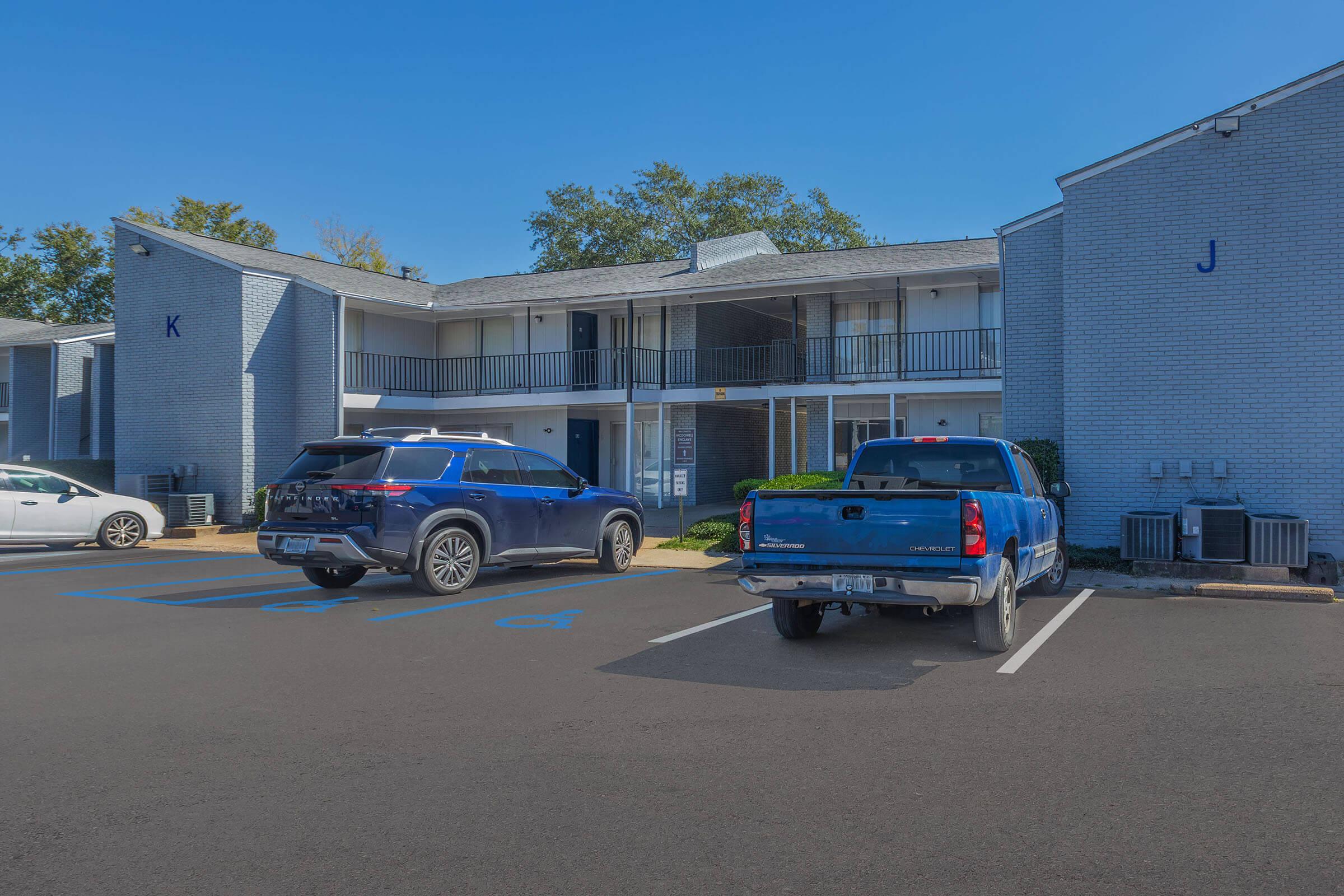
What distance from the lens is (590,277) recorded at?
27203mm

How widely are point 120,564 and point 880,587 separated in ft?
40.4

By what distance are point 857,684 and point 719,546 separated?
30.1ft

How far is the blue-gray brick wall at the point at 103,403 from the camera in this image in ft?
95.9

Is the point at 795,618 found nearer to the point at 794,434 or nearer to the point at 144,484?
the point at 794,434

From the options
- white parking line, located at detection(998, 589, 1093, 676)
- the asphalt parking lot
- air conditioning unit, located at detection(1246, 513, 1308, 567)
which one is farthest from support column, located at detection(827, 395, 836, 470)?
the asphalt parking lot

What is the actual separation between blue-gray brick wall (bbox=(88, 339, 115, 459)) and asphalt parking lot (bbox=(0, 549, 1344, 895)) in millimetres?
22052

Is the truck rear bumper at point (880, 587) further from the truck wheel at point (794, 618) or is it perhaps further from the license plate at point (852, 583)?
the truck wheel at point (794, 618)

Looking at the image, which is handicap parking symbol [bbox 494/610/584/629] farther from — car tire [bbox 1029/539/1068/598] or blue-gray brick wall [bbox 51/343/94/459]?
blue-gray brick wall [bbox 51/343/94/459]

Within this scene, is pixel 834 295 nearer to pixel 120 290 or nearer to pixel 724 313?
pixel 724 313

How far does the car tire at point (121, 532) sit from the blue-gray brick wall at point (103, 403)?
12.9m

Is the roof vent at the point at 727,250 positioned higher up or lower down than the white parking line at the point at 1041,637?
higher up

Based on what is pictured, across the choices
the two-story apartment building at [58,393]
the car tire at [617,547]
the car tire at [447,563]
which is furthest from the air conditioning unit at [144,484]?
the car tire at [447,563]

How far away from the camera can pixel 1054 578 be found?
1183 centimetres

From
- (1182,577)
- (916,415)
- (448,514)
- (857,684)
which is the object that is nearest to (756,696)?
(857,684)
